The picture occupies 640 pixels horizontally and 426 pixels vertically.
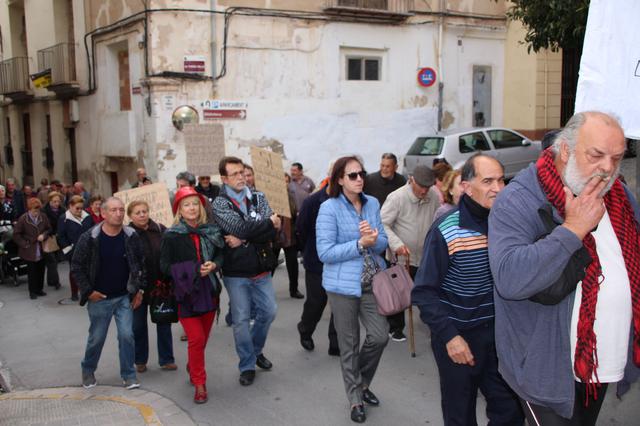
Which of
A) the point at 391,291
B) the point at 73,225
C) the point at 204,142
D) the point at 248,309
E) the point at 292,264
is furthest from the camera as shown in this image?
the point at 204,142

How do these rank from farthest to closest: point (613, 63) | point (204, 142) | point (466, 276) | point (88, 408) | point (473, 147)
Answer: point (473, 147), point (204, 142), point (88, 408), point (613, 63), point (466, 276)

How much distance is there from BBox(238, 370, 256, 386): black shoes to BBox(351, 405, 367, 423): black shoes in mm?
1233

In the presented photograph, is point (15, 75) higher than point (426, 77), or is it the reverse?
point (15, 75)

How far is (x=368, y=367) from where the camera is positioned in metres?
4.93

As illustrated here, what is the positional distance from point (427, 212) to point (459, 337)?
324 cm

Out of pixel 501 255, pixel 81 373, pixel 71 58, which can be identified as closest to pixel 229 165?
pixel 81 373

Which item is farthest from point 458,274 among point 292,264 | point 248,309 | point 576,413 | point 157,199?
point 292,264

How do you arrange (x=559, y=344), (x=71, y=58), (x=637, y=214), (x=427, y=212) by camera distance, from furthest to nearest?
(x=71, y=58) < (x=427, y=212) < (x=637, y=214) < (x=559, y=344)

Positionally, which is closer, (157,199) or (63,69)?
(157,199)

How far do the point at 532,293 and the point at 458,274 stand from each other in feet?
3.96

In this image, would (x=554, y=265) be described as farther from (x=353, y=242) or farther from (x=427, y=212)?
(x=427, y=212)

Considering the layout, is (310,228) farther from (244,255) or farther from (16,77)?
(16,77)

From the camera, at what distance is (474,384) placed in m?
3.56

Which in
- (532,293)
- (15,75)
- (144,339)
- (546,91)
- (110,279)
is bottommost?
(144,339)
